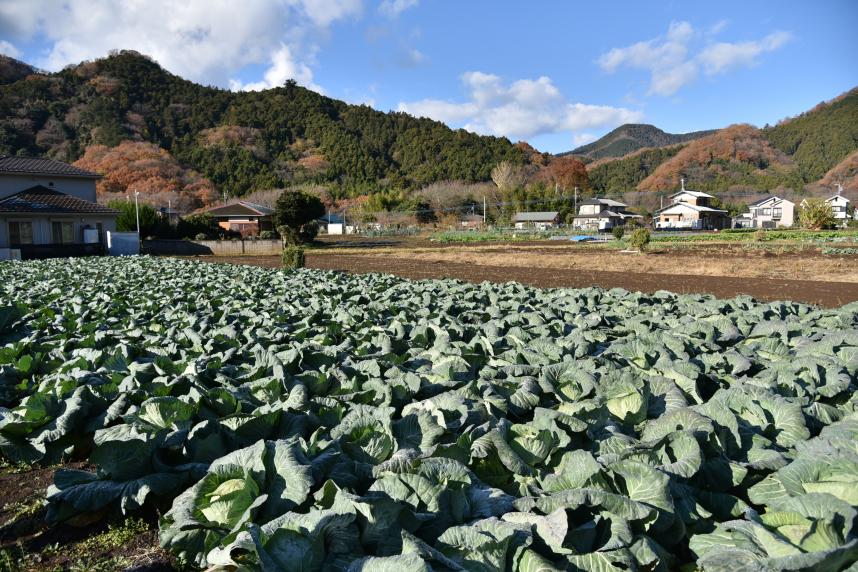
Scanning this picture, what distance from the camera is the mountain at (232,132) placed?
317 ft

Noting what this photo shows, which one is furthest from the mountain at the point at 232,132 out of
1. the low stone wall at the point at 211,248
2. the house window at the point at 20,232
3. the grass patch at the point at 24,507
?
the grass patch at the point at 24,507

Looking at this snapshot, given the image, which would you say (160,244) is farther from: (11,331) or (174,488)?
(174,488)

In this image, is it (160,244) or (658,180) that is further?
(658,180)

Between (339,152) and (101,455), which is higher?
(339,152)

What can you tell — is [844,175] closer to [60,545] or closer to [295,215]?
[295,215]

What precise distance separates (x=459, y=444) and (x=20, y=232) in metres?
40.2

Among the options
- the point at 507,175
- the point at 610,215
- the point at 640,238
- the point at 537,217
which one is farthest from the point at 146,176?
the point at 640,238

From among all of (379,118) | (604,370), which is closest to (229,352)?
(604,370)

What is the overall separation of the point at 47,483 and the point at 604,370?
4.18 m

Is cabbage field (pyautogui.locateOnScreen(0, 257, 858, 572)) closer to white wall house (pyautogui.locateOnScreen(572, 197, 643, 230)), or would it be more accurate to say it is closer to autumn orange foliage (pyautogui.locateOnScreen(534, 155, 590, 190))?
white wall house (pyautogui.locateOnScreen(572, 197, 643, 230))

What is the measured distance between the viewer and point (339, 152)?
412 feet

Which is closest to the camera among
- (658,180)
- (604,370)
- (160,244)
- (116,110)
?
(604,370)

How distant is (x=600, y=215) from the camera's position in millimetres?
83000

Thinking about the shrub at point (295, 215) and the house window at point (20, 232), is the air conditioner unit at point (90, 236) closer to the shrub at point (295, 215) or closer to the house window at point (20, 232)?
the house window at point (20, 232)
